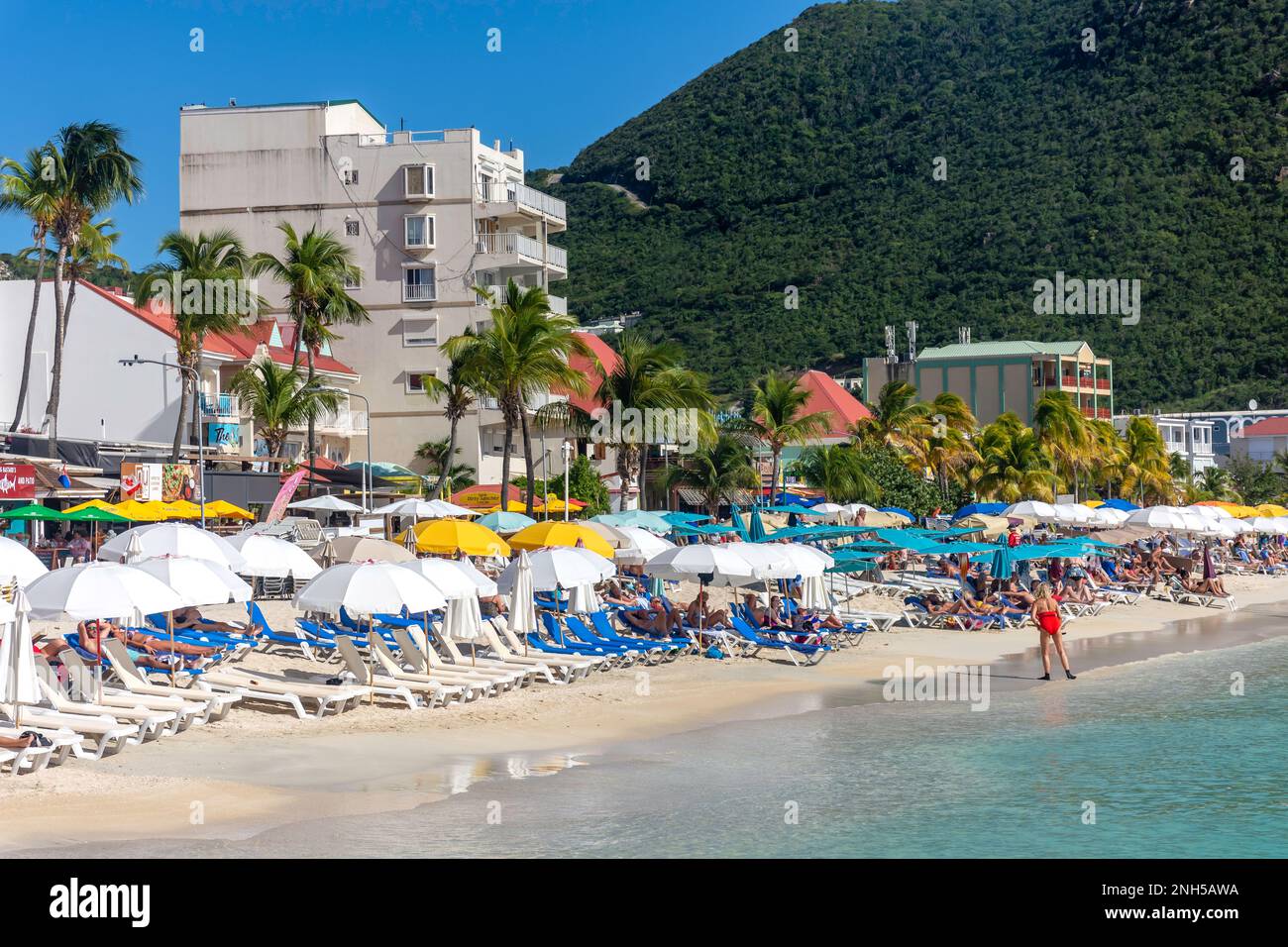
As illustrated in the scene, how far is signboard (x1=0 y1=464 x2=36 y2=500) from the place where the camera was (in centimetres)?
2481

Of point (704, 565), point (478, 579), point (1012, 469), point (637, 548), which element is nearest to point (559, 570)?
point (704, 565)

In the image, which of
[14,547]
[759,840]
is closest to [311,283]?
[14,547]

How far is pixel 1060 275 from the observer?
9256 cm

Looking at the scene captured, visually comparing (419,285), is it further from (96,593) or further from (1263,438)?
(1263,438)

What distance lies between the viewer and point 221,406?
168 feet

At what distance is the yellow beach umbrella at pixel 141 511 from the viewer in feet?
93.1

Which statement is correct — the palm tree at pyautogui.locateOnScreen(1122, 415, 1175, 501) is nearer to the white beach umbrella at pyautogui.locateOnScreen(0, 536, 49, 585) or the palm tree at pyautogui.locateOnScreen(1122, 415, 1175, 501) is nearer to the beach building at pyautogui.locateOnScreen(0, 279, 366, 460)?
the beach building at pyautogui.locateOnScreen(0, 279, 366, 460)

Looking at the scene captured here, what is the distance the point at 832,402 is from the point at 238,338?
32.3 metres

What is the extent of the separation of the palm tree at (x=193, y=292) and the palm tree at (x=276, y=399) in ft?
8.26

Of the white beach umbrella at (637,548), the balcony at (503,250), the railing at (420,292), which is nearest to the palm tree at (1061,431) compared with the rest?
the balcony at (503,250)

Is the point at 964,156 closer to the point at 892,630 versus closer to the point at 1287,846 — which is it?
the point at 892,630

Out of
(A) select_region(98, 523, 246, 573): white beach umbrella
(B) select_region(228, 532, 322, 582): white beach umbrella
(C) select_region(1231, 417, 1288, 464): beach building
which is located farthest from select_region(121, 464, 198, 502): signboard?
(C) select_region(1231, 417, 1288, 464): beach building

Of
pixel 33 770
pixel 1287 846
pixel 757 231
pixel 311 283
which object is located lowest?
pixel 1287 846
